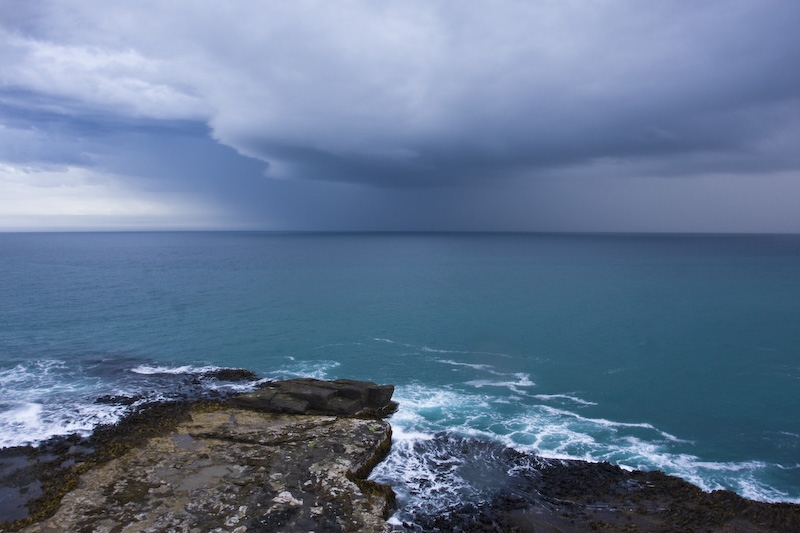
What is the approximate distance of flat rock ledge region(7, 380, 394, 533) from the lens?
21.0m

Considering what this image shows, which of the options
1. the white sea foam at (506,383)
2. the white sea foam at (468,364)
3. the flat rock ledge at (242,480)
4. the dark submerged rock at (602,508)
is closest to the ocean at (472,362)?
the white sea foam at (506,383)

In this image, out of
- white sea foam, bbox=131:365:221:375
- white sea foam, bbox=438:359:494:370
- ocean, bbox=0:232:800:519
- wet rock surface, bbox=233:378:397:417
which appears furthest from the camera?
white sea foam, bbox=438:359:494:370

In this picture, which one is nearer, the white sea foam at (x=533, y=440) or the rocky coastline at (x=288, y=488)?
the rocky coastline at (x=288, y=488)

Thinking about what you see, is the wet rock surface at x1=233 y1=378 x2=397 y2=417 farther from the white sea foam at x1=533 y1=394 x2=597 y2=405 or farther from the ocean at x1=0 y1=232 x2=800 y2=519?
the white sea foam at x1=533 y1=394 x2=597 y2=405

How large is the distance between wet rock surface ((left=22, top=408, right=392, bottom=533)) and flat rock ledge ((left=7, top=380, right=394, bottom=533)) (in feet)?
0.16

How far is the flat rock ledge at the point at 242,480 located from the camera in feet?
68.7

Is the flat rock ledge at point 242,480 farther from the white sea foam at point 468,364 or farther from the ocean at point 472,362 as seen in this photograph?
the white sea foam at point 468,364

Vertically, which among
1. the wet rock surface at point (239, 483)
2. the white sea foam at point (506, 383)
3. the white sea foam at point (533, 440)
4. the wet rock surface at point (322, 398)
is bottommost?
the white sea foam at point (533, 440)

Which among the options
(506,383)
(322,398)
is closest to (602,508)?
(506,383)

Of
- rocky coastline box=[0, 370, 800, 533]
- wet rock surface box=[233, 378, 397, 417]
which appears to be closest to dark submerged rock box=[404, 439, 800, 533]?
rocky coastline box=[0, 370, 800, 533]

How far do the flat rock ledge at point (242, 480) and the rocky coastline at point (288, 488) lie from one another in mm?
70

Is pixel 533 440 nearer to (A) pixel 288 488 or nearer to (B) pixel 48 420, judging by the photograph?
(A) pixel 288 488

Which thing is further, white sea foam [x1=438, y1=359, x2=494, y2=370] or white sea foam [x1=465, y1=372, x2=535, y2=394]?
white sea foam [x1=438, y1=359, x2=494, y2=370]

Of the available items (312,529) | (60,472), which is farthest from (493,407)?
(60,472)
